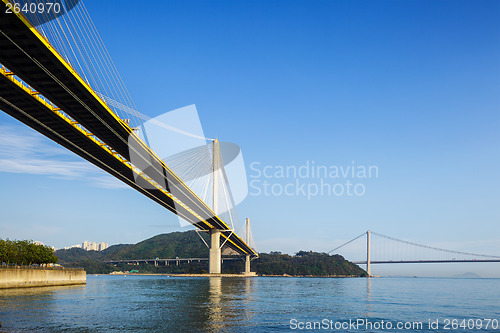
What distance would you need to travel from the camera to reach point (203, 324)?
2472 cm

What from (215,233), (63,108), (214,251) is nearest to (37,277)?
(63,108)

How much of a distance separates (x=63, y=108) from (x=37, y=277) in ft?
87.3

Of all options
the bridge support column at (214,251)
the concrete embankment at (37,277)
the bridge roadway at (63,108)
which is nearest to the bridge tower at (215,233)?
the bridge support column at (214,251)

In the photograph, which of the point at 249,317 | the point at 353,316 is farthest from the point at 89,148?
the point at 353,316

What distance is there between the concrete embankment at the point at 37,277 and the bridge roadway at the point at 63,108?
15.2m

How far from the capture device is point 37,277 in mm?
54969

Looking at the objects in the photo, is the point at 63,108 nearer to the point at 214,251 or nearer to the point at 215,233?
the point at 215,233

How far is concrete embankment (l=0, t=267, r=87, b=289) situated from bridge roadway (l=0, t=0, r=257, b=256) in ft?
49.9

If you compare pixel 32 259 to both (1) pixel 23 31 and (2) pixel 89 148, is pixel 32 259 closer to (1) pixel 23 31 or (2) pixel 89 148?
(2) pixel 89 148

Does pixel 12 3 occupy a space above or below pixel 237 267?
above

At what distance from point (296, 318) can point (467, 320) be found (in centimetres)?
1244

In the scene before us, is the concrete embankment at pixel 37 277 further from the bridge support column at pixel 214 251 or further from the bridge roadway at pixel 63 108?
the bridge support column at pixel 214 251

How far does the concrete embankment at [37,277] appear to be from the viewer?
47406 mm

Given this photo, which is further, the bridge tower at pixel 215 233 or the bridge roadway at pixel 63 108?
the bridge tower at pixel 215 233
